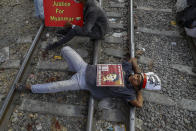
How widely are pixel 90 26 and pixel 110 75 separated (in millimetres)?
1388

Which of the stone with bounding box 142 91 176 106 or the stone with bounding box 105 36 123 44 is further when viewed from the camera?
the stone with bounding box 105 36 123 44

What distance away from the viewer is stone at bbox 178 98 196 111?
3.33 metres

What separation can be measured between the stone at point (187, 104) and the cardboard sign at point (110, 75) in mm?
1342

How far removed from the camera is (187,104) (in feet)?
11.1

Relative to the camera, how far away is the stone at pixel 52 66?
3837 millimetres

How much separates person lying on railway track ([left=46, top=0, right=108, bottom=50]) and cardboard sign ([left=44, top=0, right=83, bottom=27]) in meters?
0.19

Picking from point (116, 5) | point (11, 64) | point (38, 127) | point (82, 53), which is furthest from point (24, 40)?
point (116, 5)

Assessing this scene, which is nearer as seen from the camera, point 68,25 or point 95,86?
point 95,86

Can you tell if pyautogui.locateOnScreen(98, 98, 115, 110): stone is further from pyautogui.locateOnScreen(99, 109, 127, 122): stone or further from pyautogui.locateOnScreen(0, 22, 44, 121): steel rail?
pyautogui.locateOnScreen(0, 22, 44, 121): steel rail

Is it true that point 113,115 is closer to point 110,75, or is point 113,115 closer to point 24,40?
point 110,75

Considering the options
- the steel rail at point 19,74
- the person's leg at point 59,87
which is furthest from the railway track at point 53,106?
the person's leg at point 59,87

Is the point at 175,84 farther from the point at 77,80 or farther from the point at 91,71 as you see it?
the point at 77,80

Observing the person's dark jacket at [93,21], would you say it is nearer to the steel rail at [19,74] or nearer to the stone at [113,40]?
the stone at [113,40]

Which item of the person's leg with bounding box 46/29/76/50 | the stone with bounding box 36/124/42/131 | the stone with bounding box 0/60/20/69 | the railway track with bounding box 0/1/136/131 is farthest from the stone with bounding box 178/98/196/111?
the stone with bounding box 0/60/20/69
